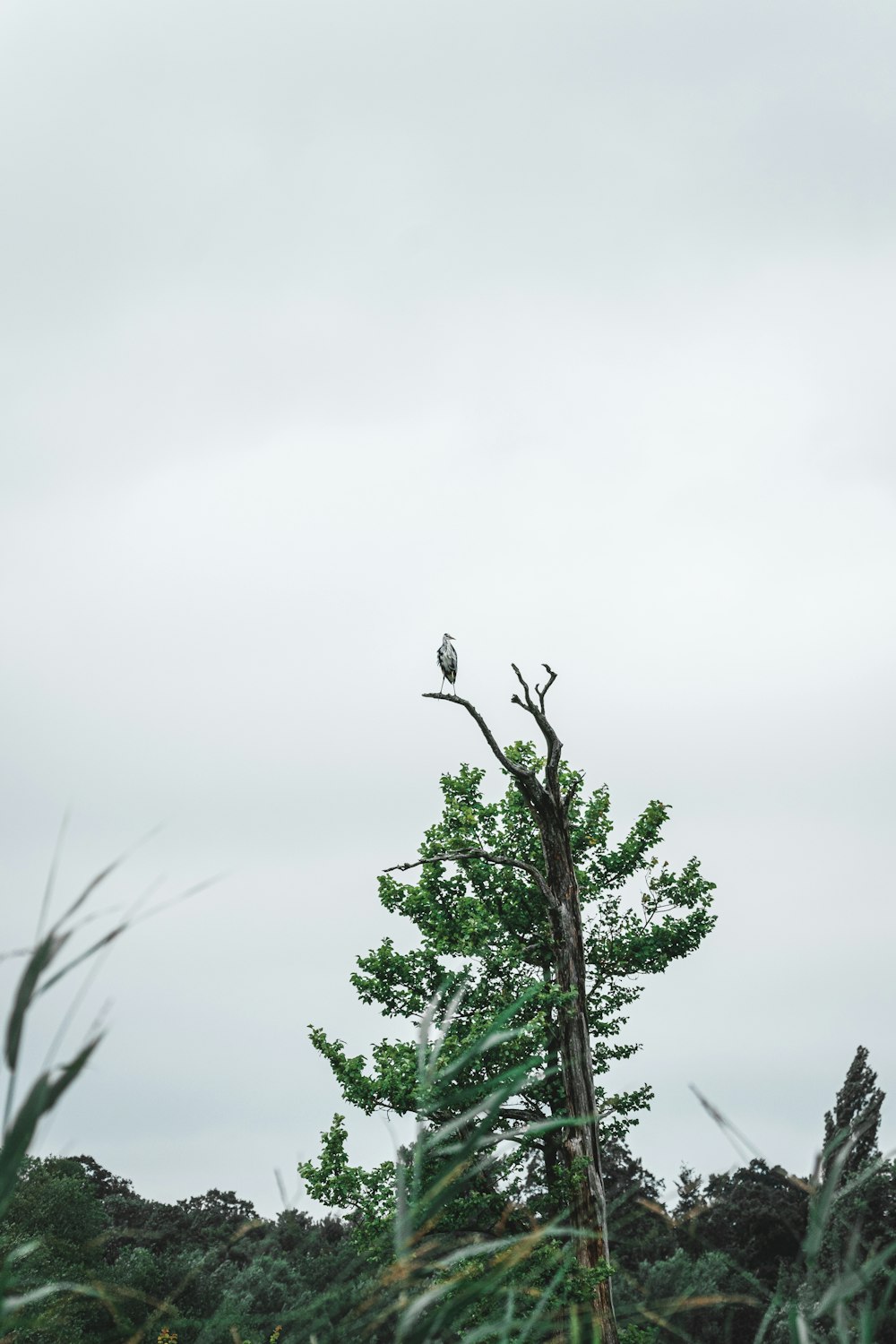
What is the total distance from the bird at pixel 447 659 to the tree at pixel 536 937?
34 cm

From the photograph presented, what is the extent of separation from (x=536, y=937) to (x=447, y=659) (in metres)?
4.77

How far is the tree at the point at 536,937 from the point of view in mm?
18234

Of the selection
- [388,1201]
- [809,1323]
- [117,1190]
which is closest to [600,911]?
[388,1201]

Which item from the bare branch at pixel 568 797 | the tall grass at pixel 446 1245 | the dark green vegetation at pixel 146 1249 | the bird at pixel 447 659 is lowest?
the tall grass at pixel 446 1245

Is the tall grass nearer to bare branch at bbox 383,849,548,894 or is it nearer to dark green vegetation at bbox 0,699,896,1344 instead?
dark green vegetation at bbox 0,699,896,1344

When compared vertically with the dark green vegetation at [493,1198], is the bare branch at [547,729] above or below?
above

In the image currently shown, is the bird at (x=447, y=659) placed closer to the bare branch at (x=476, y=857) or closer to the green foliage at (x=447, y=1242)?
the bare branch at (x=476, y=857)

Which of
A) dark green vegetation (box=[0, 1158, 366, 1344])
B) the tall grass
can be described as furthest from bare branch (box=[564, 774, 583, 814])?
the tall grass

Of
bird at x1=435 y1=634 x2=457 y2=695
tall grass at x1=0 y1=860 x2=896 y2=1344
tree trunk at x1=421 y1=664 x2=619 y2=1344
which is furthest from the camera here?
bird at x1=435 y1=634 x2=457 y2=695

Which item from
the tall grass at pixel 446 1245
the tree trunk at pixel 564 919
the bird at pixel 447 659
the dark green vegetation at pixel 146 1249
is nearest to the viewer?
the tall grass at pixel 446 1245

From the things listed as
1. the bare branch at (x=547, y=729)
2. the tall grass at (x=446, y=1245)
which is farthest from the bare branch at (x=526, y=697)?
the tall grass at (x=446, y=1245)

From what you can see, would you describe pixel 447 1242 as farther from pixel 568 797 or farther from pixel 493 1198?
pixel 568 797

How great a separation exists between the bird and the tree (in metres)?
0.34

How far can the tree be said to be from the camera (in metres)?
18.2
